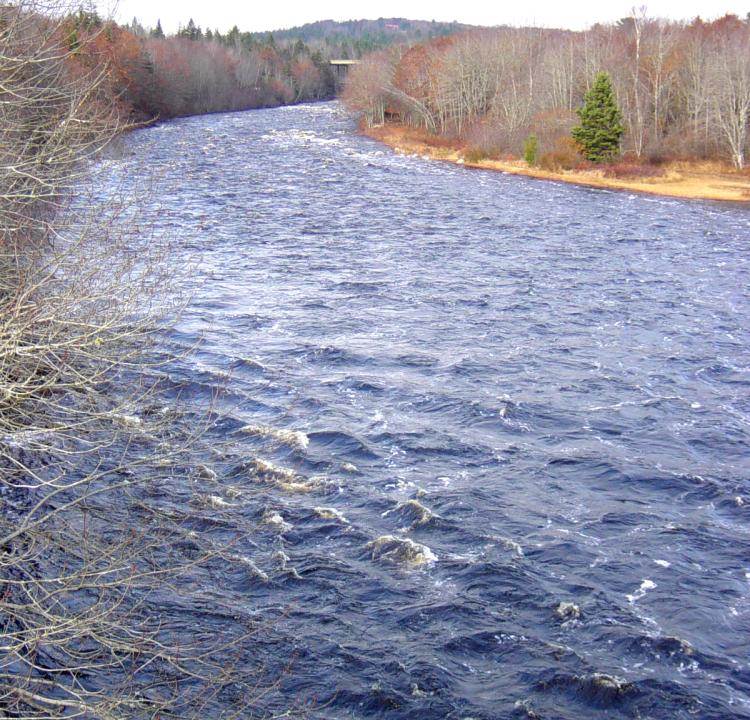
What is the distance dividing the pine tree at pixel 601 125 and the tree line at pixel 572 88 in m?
1.11

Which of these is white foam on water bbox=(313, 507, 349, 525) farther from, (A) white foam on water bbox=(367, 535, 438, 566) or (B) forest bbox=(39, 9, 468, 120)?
(B) forest bbox=(39, 9, 468, 120)

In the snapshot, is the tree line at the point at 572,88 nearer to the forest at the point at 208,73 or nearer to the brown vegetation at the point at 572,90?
the brown vegetation at the point at 572,90

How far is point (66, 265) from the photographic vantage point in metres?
10.3

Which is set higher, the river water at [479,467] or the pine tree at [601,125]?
the pine tree at [601,125]

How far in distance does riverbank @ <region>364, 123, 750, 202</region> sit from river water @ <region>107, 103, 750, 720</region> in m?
14.5

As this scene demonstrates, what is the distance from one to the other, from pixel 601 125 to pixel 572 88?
11.6 metres

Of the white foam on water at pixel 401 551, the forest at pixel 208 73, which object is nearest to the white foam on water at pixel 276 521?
the white foam on water at pixel 401 551

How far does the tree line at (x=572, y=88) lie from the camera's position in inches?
1988

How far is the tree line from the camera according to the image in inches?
1988

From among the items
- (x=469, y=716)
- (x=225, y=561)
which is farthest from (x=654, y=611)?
(x=225, y=561)

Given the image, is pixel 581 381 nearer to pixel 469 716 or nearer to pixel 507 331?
pixel 507 331

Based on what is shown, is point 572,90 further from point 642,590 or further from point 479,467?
point 642,590

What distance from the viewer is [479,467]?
45.8 ft

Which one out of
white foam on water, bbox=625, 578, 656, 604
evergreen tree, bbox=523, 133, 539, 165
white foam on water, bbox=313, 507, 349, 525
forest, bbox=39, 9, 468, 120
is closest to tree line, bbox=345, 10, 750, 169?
evergreen tree, bbox=523, 133, 539, 165
